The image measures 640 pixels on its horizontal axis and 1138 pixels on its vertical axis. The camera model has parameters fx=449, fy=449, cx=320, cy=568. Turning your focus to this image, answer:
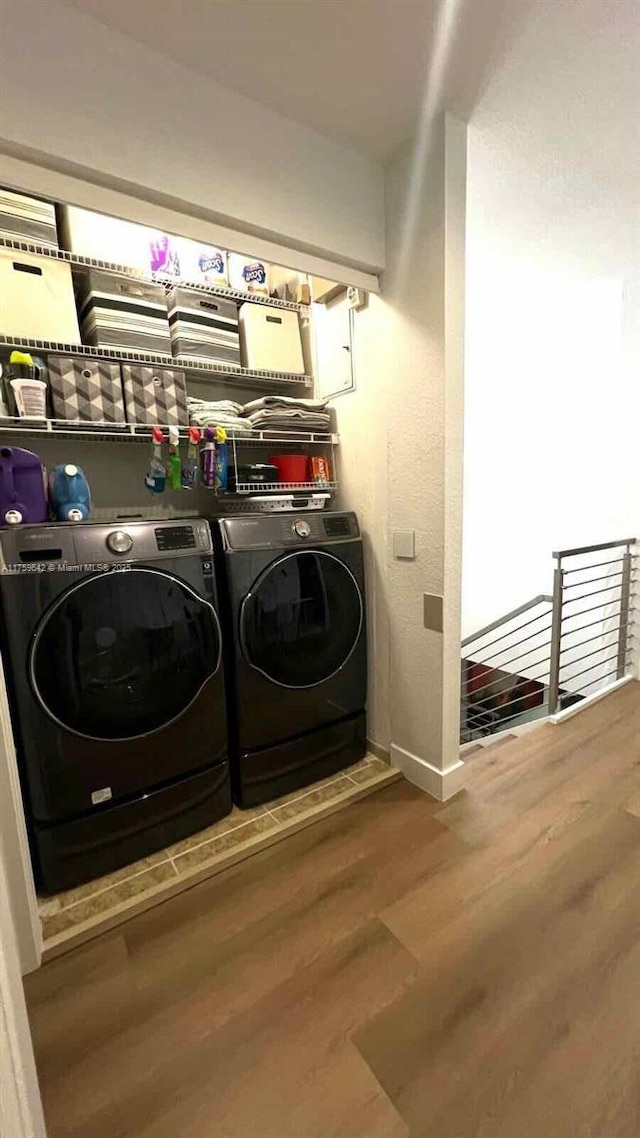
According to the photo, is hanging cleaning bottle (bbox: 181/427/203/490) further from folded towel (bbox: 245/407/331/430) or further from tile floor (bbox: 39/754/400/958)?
tile floor (bbox: 39/754/400/958)

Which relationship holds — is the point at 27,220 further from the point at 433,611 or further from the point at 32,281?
the point at 433,611

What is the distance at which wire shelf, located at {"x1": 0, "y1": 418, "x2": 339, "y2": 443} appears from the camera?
1436 millimetres

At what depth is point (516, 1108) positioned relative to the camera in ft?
2.89

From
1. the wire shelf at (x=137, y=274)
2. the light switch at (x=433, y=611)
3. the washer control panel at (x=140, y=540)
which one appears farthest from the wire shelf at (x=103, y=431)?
the light switch at (x=433, y=611)

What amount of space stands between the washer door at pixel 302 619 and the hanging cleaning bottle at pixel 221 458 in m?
0.42

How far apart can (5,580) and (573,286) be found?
354cm

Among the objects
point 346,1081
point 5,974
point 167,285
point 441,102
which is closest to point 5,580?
point 5,974

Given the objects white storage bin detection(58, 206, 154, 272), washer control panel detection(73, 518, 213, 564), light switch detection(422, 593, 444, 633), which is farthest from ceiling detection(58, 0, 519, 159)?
light switch detection(422, 593, 444, 633)

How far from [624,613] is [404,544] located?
2.00m

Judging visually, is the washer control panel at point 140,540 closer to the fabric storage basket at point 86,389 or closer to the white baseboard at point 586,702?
the fabric storage basket at point 86,389

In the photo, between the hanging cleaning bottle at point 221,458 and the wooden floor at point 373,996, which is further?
the hanging cleaning bottle at point 221,458

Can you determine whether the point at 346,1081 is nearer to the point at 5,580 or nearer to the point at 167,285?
the point at 5,580

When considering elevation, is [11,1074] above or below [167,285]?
below

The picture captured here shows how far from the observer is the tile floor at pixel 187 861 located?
1.30 m
